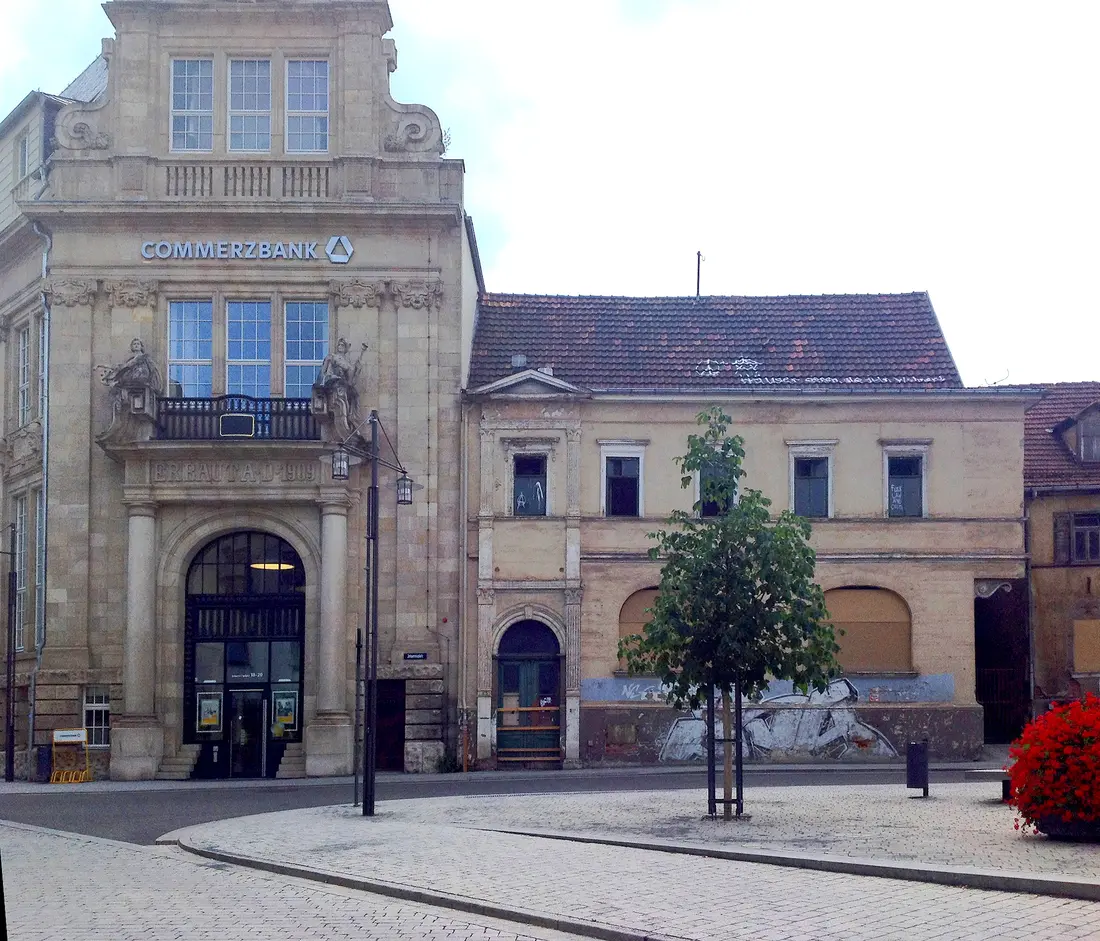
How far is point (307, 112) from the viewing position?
3744 cm

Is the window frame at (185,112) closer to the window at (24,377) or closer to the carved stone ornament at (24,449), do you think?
the window at (24,377)

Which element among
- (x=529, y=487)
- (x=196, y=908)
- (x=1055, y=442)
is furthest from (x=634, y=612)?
(x=196, y=908)

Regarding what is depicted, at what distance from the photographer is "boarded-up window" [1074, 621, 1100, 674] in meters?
40.8

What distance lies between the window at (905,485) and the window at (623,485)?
5990 millimetres

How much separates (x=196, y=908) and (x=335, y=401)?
2207cm

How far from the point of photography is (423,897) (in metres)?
14.1

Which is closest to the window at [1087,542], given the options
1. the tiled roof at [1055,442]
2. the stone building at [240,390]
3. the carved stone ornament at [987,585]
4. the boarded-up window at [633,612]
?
the tiled roof at [1055,442]

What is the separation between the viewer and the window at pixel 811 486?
37156 millimetres

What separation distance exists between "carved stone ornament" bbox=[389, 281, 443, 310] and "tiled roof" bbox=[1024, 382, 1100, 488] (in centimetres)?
1581

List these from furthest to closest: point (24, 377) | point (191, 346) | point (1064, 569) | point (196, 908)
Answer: point (1064, 569), point (24, 377), point (191, 346), point (196, 908)

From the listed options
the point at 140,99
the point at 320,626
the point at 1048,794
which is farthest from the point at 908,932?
the point at 140,99

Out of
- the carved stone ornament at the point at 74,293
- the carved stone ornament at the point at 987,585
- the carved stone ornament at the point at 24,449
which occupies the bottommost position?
the carved stone ornament at the point at 987,585

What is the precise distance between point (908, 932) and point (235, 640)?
26822 millimetres

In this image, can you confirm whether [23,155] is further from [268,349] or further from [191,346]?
[268,349]
